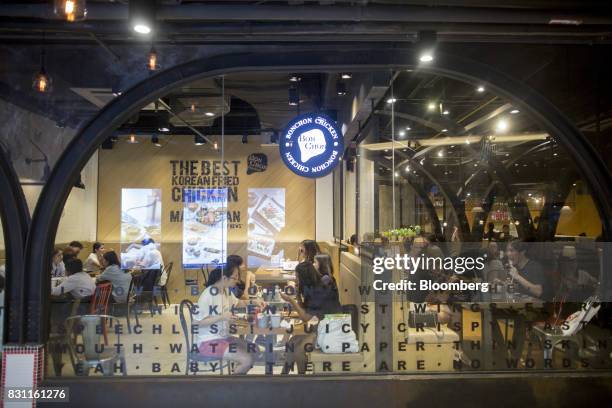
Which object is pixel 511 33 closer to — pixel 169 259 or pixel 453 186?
pixel 453 186

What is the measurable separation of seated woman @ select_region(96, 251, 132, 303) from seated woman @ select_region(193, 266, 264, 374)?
0.85 metres

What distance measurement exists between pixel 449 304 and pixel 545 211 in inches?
63.6

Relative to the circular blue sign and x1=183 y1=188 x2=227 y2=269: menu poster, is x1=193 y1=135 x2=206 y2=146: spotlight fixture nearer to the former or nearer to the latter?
x1=183 y1=188 x2=227 y2=269: menu poster

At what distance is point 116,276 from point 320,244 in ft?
7.52

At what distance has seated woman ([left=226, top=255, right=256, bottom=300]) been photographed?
485 centimetres

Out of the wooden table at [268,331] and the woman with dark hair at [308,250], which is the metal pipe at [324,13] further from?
the wooden table at [268,331]

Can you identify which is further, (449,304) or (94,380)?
(449,304)

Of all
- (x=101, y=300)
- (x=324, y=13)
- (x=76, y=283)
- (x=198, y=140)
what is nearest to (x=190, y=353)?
(x=101, y=300)

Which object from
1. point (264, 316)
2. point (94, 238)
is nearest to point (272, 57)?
point (264, 316)

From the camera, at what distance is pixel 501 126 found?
5836 mm

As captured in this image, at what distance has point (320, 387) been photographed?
4.43m

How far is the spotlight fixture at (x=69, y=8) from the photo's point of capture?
314 cm

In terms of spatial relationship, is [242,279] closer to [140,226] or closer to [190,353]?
[190,353]
